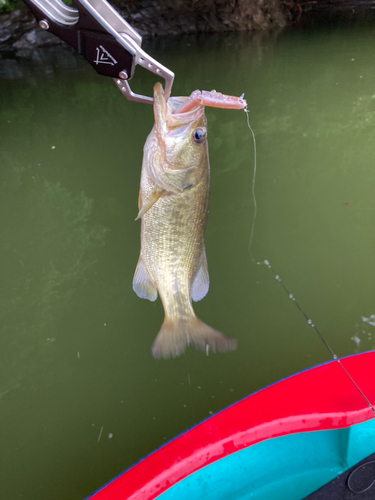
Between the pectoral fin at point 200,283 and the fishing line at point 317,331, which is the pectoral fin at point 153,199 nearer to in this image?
the pectoral fin at point 200,283

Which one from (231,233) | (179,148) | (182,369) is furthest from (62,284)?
(179,148)

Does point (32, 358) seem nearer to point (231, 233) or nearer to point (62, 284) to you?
point (62, 284)

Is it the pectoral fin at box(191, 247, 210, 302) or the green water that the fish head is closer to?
the pectoral fin at box(191, 247, 210, 302)

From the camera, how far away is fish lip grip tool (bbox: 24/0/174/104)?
0.77 metres

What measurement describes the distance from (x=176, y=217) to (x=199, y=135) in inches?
10.7

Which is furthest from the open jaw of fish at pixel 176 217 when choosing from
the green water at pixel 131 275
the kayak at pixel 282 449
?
the green water at pixel 131 275

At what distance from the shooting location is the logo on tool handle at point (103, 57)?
31.4 inches

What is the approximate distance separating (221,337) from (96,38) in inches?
38.2

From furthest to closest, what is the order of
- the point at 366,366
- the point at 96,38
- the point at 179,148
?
the point at 366,366 < the point at 179,148 < the point at 96,38

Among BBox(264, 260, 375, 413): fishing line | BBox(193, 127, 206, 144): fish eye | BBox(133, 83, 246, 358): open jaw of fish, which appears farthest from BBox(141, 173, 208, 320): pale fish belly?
BBox(264, 260, 375, 413): fishing line

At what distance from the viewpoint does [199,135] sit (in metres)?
1.14

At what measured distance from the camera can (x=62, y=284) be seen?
9.15 ft

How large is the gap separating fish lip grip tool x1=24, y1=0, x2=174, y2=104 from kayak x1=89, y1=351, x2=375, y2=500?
1346mm

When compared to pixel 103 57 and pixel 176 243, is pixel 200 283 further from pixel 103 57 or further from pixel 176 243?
pixel 103 57
